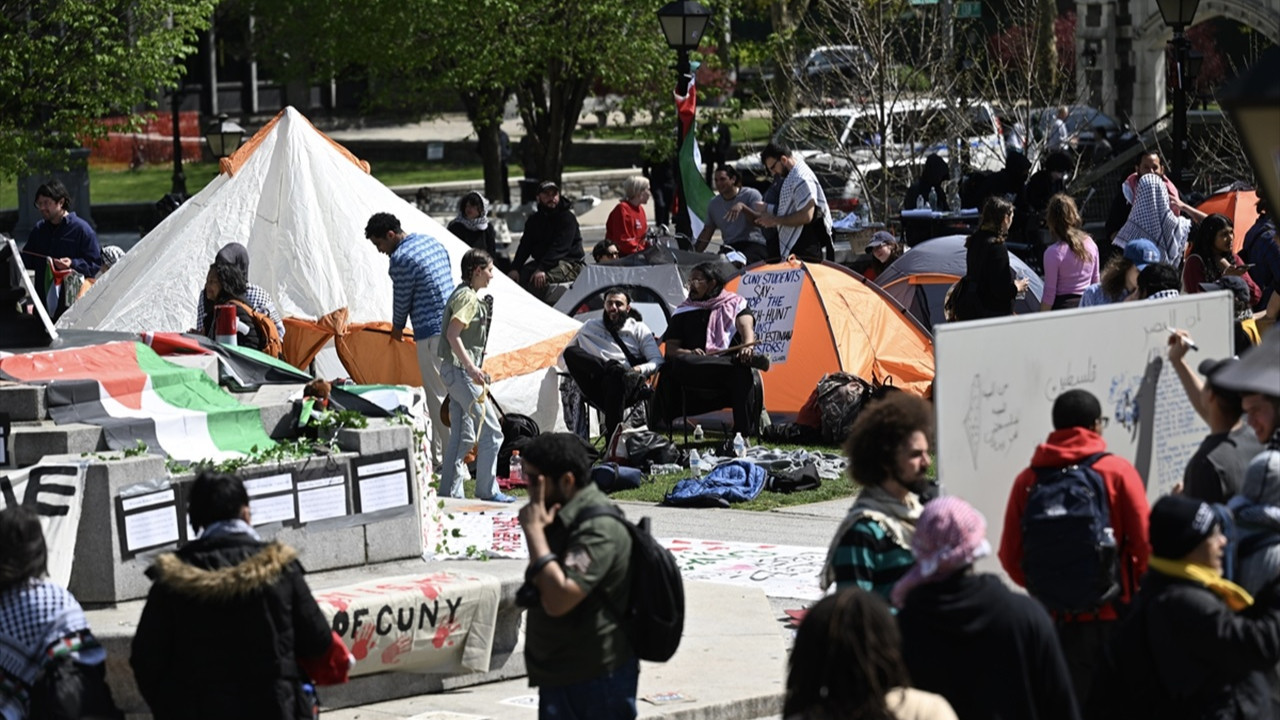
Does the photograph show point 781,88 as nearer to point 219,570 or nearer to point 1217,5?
point 1217,5

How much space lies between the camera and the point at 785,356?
51.5 feet

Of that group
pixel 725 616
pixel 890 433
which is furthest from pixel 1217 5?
pixel 890 433

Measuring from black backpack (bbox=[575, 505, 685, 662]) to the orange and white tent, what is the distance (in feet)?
30.4

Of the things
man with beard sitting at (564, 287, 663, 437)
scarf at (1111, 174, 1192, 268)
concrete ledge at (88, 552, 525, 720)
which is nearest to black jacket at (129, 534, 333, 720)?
concrete ledge at (88, 552, 525, 720)

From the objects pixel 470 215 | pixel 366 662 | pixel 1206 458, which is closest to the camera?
pixel 1206 458

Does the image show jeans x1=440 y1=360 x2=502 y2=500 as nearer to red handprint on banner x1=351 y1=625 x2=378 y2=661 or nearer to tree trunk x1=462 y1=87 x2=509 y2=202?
red handprint on banner x1=351 y1=625 x2=378 y2=661

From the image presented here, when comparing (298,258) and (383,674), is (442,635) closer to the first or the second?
(383,674)

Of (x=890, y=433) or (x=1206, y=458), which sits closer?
(x=890, y=433)

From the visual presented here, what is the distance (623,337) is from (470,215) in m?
5.78

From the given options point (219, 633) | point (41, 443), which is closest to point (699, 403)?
point (41, 443)

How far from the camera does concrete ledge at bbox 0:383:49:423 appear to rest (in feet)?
29.8

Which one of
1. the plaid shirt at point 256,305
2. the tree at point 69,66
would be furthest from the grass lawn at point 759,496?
the tree at point 69,66

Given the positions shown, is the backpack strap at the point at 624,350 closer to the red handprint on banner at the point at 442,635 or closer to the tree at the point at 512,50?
the red handprint on banner at the point at 442,635

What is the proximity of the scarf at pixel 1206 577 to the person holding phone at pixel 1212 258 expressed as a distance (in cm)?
840
